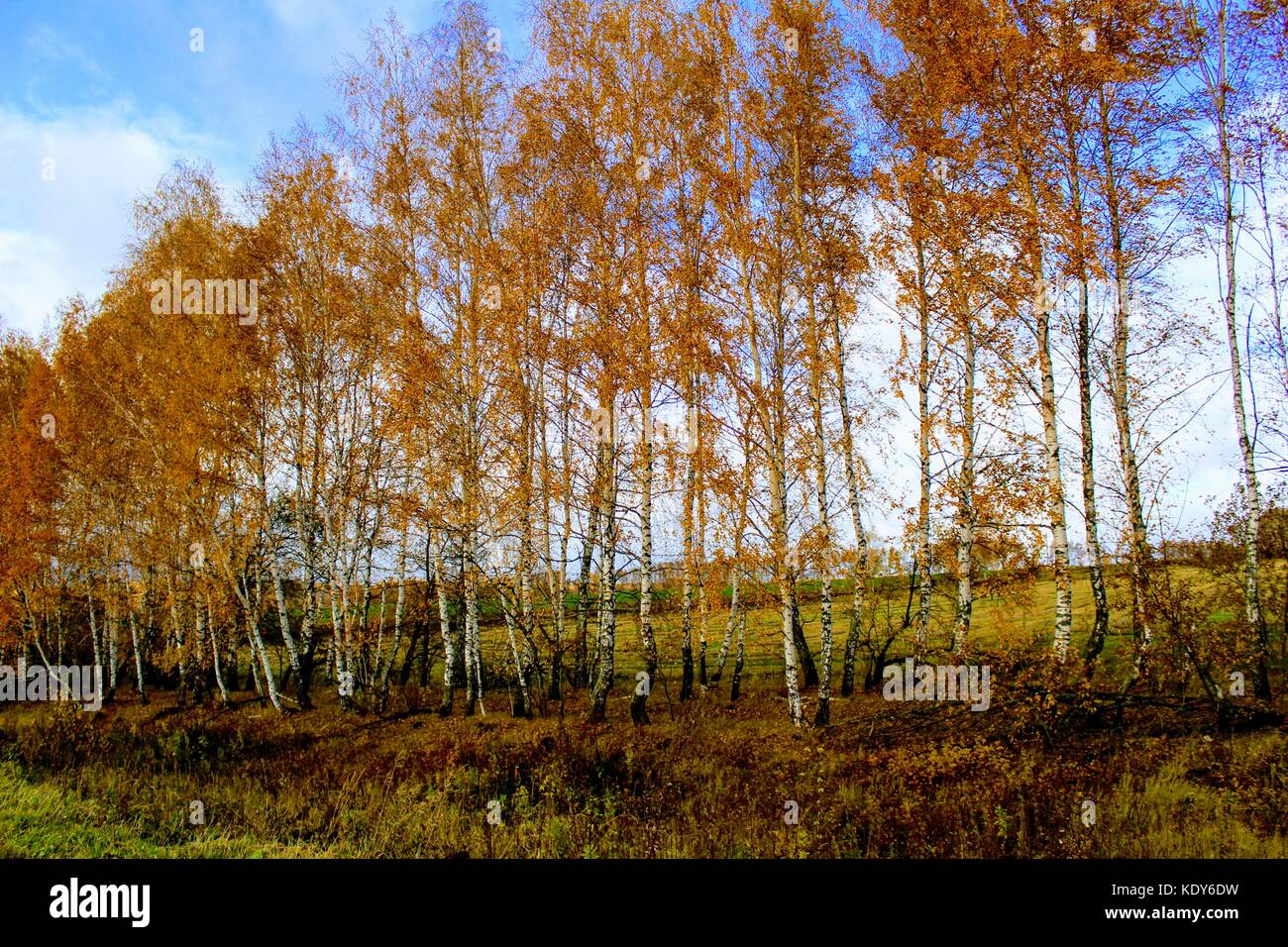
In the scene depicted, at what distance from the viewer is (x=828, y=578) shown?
11.4 meters

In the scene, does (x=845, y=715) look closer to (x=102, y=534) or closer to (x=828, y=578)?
(x=828, y=578)

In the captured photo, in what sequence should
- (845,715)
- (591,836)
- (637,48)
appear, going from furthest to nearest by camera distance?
(637,48)
(845,715)
(591,836)

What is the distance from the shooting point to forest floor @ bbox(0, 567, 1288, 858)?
727 cm

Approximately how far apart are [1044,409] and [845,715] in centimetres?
663

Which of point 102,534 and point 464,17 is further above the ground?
point 464,17

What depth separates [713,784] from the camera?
31.9 ft

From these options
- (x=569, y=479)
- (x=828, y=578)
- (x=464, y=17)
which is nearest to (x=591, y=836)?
(x=828, y=578)

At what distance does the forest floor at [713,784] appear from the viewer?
727 cm

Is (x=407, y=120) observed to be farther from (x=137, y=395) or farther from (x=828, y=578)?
(x=828, y=578)
